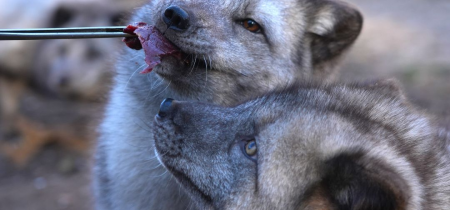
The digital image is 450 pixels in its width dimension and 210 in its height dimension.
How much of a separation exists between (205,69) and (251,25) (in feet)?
1.61

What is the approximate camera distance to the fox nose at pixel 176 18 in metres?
3.69

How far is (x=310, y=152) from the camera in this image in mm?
3021

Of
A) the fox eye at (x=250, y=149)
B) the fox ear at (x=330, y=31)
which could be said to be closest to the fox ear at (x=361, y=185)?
the fox eye at (x=250, y=149)

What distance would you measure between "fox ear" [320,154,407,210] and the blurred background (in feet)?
15.2

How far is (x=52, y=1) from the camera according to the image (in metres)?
9.48

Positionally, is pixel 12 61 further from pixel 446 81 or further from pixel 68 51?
pixel 446 81

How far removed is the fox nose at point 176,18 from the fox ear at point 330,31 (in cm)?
117

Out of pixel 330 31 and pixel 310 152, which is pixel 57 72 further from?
pixel 310 152

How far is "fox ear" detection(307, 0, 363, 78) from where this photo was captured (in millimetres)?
4551

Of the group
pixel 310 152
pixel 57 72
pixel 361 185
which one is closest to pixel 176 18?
pixel 310 152

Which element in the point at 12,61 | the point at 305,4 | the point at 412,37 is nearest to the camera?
the point at 305,4

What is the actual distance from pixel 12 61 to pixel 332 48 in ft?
19.1

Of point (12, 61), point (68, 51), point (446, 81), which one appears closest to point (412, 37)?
point (446, 81)

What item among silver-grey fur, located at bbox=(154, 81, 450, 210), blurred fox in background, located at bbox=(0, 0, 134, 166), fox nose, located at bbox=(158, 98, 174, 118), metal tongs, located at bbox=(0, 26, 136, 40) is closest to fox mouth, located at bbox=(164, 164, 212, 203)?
silver-grey fur, located at bbox=(154, 81, 450, 210)
